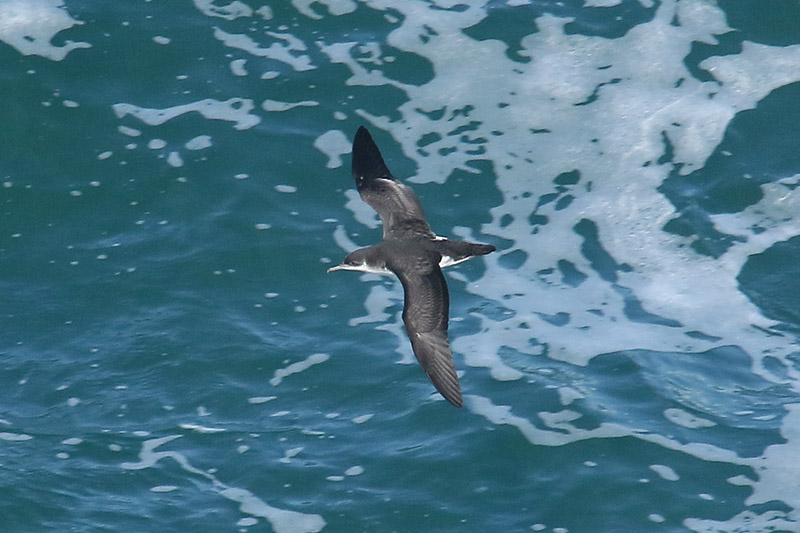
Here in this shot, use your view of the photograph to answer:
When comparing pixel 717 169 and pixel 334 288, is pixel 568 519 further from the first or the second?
pixel 717 169

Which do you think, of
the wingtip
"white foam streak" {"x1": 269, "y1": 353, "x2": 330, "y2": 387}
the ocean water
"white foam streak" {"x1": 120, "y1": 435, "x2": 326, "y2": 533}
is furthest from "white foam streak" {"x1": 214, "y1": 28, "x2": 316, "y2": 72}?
"white foam streak" {"x1": 120, "y1": 435, "x2": 326, "y2": 533}

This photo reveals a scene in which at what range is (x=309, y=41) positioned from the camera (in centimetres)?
1359

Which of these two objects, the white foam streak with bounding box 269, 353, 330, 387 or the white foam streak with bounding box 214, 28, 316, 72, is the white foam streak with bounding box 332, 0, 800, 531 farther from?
the white foam streak with bounding box 269, 353, 330, 387

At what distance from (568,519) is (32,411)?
446cm

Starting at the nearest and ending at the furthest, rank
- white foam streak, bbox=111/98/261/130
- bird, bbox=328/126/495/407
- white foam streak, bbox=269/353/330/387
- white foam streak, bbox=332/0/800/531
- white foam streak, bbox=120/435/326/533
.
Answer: bird, bbox=328/126/495/407, white foam streak, bbox=120/435/326/533, white foam streak, bbox=269/353/330/387, white foam streak, bbox=332/0/800/531, white foam streak, bbox=111/98/261/130

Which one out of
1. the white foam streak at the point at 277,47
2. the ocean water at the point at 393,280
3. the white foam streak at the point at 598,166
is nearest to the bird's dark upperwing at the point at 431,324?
the ocean water at the point at 393,280

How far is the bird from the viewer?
363 inches

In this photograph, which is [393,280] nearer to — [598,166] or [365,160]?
[365,160]

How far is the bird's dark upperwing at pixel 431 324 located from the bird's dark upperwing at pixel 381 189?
85cm

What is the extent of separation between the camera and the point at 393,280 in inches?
460

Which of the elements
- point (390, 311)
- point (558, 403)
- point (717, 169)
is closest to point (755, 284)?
point (717, 169)

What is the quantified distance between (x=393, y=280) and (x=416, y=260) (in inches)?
74.5

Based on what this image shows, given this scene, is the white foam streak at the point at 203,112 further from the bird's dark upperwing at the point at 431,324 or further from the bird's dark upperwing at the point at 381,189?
the bird's dark upperwing at the point at 431,324

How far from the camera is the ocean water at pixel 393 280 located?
31.9 ft
